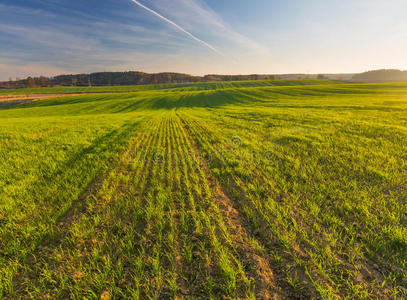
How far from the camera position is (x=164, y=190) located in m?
5.36

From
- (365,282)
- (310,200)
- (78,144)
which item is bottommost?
(365,282)

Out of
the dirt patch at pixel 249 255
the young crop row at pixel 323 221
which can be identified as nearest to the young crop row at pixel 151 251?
the dirt patch at pixel 249 255

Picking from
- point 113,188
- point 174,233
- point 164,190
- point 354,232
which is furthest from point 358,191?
point 113,188

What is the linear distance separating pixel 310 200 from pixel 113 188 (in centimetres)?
638

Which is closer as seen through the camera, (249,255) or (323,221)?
(249,255)

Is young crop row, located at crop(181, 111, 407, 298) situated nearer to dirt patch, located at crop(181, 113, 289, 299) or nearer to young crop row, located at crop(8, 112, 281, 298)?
dirt patch, located at crop(181, 113, 289, 299)

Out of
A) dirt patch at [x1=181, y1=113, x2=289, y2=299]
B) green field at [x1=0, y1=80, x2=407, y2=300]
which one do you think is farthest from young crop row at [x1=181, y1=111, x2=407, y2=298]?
dirt patch at [x1=181, y1=113, x2=289, y2=299]

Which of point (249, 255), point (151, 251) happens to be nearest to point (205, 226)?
point (249, 255)

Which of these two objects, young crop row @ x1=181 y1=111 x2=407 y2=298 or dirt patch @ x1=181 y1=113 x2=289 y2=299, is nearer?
dirt patch @ x1=181 y1=113 x2=289 y2=299

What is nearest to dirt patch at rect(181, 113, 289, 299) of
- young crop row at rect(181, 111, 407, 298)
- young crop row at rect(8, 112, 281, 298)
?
young crop row at rect(8, 112, 281, 298)

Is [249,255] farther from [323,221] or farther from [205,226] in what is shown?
Answer: [323,221]

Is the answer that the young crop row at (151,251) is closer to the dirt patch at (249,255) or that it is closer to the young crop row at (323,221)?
the dirt patch at (249,255)

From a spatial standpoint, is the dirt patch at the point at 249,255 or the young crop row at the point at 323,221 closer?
the dirt patch at the point at 249,255

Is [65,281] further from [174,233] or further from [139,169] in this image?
[139,169]
